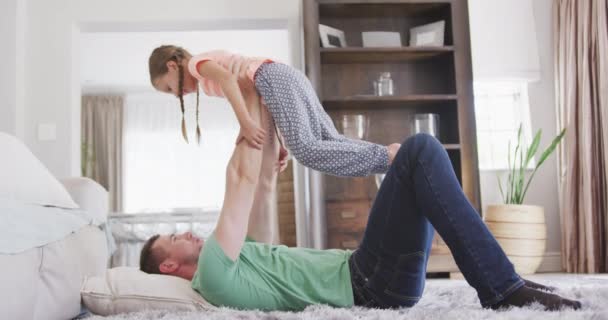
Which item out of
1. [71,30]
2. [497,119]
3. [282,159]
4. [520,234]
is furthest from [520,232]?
[71,30]

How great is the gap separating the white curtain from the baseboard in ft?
18.7

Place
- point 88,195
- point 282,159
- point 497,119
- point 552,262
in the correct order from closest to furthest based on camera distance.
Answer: point 282,159 → point 88,195 → point 552,262 → point 497,119

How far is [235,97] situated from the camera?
1930 millimetres

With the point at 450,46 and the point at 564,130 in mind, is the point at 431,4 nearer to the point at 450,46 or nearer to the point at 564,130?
the point at 450,46

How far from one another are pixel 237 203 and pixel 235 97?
20.8 inches

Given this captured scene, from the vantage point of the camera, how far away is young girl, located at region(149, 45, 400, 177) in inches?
78.1

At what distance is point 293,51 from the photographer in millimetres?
4086

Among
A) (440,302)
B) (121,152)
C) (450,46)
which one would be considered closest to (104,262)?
(440,302)

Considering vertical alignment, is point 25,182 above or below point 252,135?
below

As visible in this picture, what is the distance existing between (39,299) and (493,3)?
4.03 m

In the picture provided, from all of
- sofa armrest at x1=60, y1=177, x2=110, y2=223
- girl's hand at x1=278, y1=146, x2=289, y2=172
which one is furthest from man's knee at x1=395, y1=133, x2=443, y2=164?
sofa armrest at x1=60, y1=177, x2=110, y2=223

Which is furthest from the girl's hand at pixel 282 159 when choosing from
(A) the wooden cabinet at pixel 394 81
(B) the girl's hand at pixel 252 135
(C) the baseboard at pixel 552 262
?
(C) the baseboard at pixel 552 262

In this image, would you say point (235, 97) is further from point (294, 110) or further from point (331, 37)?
point (331, 37)

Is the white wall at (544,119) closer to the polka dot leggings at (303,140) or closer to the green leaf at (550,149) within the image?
the green leaf at (550,149)
